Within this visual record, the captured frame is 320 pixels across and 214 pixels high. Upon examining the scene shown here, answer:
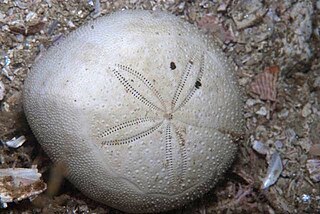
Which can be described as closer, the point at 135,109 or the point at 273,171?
the point at 135,109

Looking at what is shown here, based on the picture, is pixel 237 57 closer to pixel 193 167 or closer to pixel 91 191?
pixel 193 167

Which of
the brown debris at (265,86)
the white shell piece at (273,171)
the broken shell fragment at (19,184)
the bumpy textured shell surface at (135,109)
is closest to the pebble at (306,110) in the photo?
the brown debris at (265,86)

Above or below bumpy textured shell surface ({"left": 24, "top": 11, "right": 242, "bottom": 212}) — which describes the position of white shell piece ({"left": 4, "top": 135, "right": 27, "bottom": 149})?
below

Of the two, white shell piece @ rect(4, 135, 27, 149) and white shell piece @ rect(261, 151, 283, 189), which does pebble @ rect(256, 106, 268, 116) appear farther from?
white shell piece @ rect(4, 135, 27, 149)

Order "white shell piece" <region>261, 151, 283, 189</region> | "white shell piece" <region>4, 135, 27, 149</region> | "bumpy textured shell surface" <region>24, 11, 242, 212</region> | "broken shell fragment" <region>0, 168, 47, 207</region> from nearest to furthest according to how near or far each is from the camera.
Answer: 1. "bumpy textured shell surface" <region>24, 11, 242, 212</region>
2. "broken shell fragment" <region>0, 168, 47, 207</region>
3. "white shell piece" <region>4, 135, 27, 149</region>
4. "white shell piece" <region>261, 151, 283, 189</region>

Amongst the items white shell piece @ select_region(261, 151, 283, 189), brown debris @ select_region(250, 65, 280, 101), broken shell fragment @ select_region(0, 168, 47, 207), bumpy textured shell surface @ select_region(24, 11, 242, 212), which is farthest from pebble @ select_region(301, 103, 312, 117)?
broken shell fragment @ select_region(0, 168, 47, 207)

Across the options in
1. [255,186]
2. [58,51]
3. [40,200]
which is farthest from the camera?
[255,186]

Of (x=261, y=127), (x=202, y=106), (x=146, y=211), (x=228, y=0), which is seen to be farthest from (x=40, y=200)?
(x=228, y=0)

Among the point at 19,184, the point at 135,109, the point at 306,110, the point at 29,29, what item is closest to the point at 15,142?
the point at 19,184

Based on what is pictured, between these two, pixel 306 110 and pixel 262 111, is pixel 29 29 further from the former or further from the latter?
pixel 306 110
